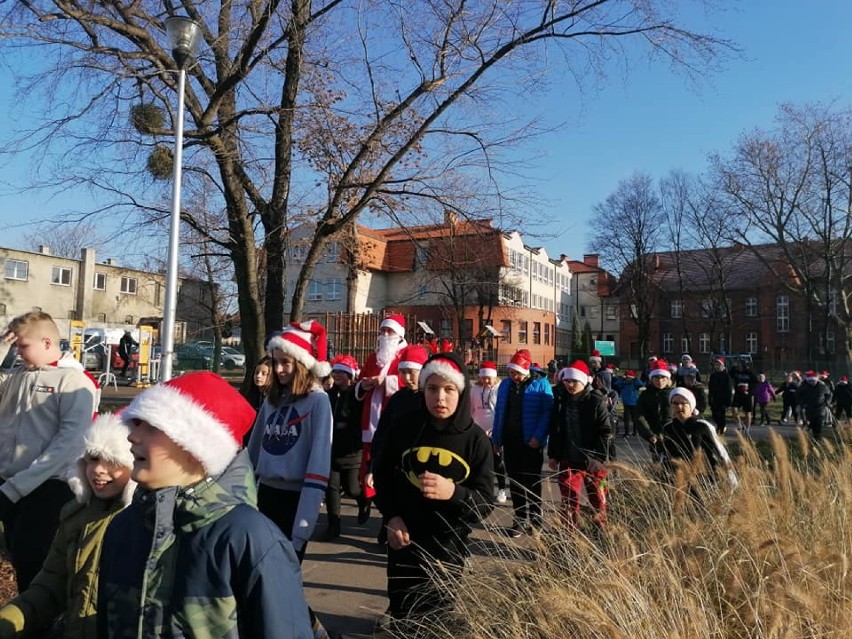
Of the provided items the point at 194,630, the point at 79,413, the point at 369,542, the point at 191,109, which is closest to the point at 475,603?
the point at 194,630

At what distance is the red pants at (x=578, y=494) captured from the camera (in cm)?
411

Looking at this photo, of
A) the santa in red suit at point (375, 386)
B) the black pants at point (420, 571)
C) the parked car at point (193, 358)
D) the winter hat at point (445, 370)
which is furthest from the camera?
the parked car at point (193, 358)

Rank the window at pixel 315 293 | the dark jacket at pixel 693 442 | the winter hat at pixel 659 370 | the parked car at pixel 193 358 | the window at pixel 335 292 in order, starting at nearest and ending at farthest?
the dark jacket at pixel 693 442 < the winter hat at pixel 659 370 < the parked car at pixel 193 358 < the window at pixel 335 292 < the window at pixel 315 293

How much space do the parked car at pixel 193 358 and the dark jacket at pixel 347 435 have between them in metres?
31.8

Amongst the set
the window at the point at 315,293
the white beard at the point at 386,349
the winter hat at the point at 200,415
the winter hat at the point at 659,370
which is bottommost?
the winter hat at the point at 200,415

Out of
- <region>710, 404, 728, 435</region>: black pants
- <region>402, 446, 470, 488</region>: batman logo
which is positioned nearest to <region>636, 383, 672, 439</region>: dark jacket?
<region>710, 404, 728, 435</region>: black pants

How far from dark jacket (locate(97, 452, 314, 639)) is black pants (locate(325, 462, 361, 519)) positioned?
15.1ft

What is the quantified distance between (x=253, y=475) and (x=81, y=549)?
100 cm

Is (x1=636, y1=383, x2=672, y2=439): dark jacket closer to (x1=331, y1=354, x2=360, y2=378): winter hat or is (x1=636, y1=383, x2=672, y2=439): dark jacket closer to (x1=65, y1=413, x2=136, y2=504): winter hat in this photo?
(x1=331, y1=354, x2=360, y2=378): winter hat

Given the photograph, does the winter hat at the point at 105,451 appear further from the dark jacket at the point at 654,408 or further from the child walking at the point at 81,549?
the dark jacket at the point at 654,408

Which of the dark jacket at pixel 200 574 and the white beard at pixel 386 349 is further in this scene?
the white beard at pixel 386 349

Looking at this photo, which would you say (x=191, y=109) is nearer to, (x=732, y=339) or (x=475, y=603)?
(x=475, y=603)

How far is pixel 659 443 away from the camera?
248 inches

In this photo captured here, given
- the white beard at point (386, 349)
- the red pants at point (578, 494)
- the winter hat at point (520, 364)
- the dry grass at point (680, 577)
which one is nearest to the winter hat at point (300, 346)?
the dry grass at point (680, 577)
